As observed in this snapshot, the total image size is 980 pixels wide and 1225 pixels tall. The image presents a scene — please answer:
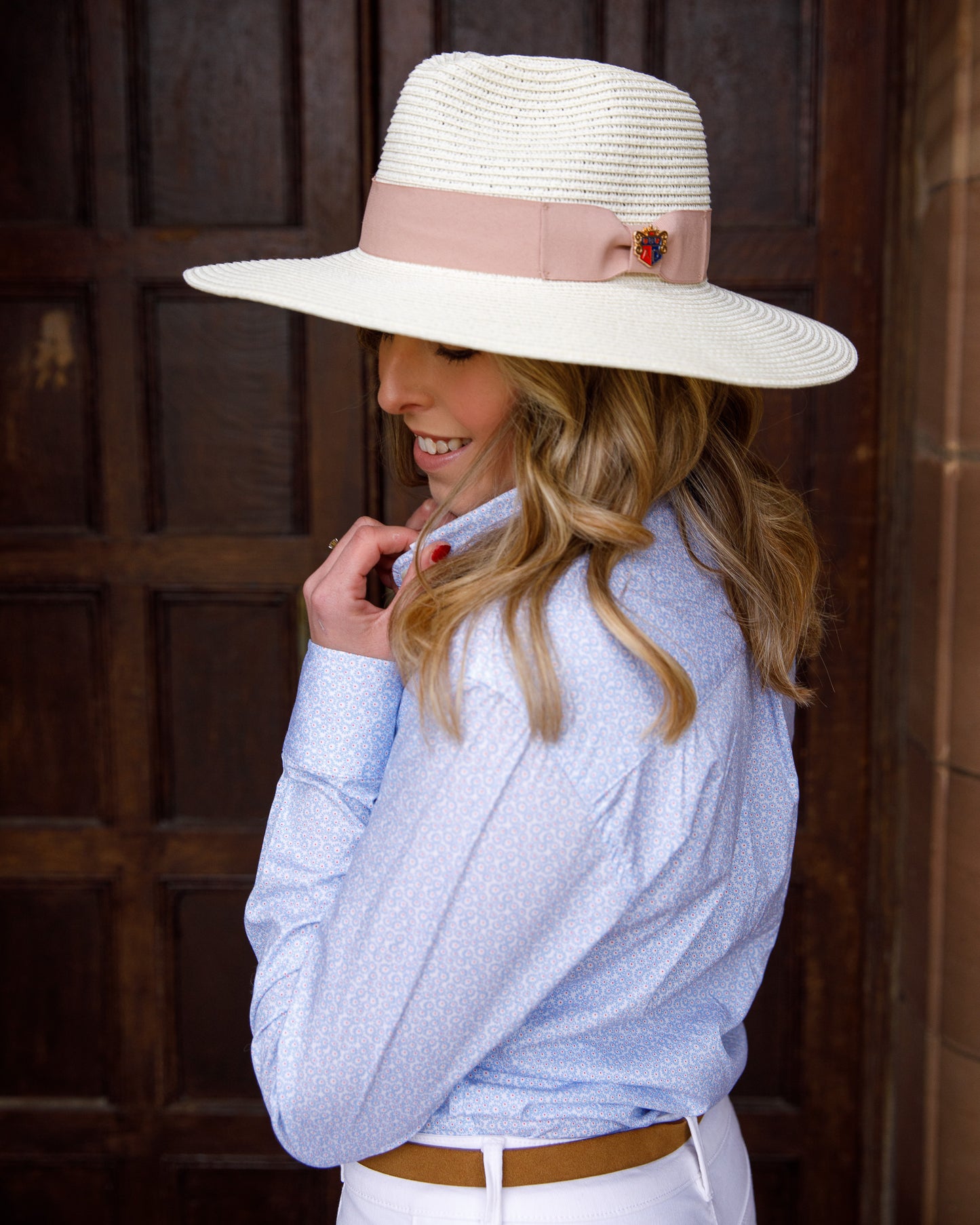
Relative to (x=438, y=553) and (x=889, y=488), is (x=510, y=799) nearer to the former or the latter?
(x=438, y=553)

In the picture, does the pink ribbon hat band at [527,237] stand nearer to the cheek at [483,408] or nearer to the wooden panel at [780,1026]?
the cheek at [483,408]

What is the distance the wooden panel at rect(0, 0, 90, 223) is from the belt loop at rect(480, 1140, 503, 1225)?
1.67 meters

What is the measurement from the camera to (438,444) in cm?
110

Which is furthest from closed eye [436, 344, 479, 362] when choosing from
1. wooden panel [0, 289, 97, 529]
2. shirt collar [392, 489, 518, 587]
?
wooden panel [0, 289, 97, 529]

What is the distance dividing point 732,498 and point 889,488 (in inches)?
38.4

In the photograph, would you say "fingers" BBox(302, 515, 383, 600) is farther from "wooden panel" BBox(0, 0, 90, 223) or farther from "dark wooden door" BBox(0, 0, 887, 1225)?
"wooden panel" BBox(0, 0, 90, 223)

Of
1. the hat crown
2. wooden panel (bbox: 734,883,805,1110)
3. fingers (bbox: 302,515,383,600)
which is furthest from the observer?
wooden panel (bbox: 734,883,805,1110)

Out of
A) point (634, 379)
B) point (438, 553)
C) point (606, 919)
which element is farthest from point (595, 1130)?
point (634, 379)

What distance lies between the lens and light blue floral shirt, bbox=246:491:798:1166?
0.86 metres

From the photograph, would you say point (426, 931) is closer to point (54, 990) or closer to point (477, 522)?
point (477, 522)

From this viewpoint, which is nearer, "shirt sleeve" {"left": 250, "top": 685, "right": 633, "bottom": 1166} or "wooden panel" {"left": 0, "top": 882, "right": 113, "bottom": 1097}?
"shirt sleeve" {"left": 250, "top": 685, "right": 633, "bottom": 1166}

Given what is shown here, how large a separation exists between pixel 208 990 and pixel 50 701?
62 cm

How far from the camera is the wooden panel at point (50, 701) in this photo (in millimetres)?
2094

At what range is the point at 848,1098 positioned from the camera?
214 cm
